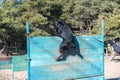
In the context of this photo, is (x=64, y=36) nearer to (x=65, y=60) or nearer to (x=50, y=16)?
(x=65, y=60)

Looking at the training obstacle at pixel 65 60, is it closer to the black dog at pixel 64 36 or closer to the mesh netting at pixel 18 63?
the black dog at pixel 64 36

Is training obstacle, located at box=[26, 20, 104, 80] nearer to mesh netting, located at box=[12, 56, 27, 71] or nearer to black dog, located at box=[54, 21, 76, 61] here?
black dog, located at box=[54, 21, 76, 61]

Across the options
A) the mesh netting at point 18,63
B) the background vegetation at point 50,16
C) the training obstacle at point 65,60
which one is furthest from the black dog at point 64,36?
the background vegetation at point 50,16

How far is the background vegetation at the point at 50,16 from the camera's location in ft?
67.3

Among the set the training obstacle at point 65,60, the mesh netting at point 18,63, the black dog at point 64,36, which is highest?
the black dog at point 64,36

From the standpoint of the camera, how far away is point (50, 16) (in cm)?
2327

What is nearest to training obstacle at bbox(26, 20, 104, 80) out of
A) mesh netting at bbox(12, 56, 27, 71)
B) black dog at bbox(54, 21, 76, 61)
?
black dog at bbox(54, 21, 76, 61)

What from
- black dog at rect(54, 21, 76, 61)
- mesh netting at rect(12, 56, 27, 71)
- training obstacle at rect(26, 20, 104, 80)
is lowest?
mesh netting at rect(12, 56, 27, 71)

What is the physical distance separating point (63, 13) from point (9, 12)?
5389 millimetres

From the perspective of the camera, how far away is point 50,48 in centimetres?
640

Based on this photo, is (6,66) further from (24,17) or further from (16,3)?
(16,3)

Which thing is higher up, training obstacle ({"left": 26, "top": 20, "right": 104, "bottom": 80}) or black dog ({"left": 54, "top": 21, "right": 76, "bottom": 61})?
black dog ({"left": 54, "top": 21, "right": 76, "bottom": 61})

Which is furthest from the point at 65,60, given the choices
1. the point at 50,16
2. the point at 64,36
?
the point at 50,16

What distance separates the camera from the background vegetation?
2050 cm
